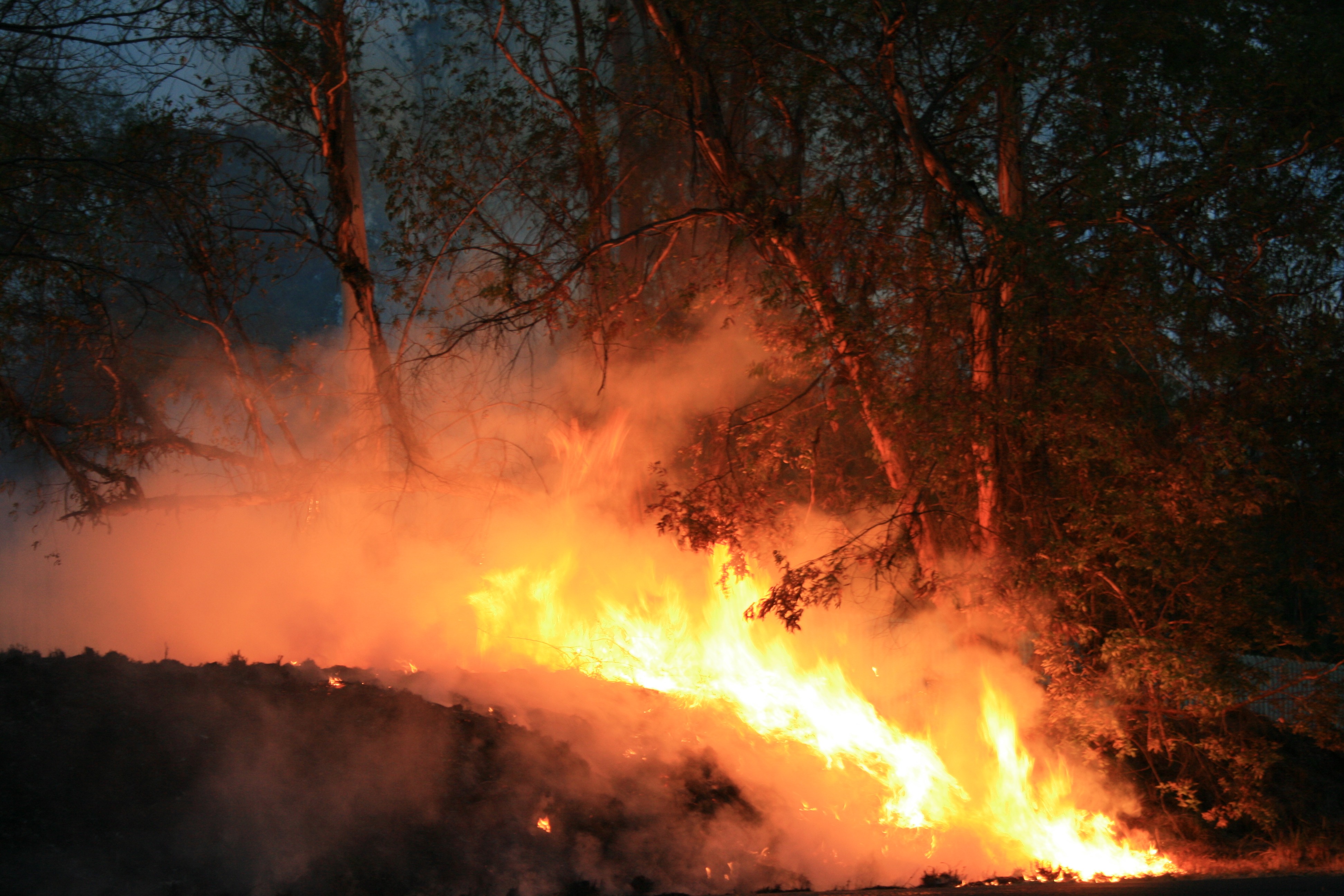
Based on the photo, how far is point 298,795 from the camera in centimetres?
583

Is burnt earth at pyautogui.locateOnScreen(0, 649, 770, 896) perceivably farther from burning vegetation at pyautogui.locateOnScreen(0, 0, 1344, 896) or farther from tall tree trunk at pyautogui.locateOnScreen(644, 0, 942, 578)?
tall tree trunk at pyautogui.locateOnScreen(644, 0, 942, 578)

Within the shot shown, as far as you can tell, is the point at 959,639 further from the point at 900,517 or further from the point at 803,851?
the point at 803,851

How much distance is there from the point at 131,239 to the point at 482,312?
3777 millimetres

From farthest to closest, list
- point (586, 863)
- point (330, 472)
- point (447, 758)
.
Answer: point (330, 472) < point (447, 758) < point (586, 863)

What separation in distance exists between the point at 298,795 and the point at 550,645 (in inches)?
154

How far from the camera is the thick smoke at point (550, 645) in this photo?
642 centimetres

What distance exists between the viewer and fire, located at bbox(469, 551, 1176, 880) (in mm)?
8016

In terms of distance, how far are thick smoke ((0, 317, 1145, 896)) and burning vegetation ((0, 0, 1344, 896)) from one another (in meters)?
0.05

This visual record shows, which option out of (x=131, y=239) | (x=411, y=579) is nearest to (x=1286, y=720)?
(x=411, y=579)

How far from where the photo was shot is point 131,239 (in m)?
10.8

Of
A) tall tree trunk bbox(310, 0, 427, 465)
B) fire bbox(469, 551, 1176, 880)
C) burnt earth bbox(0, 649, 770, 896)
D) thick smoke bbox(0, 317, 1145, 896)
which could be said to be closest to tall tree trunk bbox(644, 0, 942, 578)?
thick smoke bbox(0, 317, 1145, 896)

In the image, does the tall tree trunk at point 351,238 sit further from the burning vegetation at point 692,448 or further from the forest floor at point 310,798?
the forest floor at point 310,798

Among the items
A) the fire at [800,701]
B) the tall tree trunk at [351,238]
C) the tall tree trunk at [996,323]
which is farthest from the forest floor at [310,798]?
the tall tree trunk at [351,238]

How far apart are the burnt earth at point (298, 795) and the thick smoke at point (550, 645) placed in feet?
0.11
